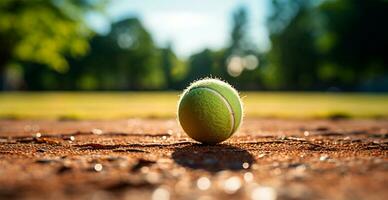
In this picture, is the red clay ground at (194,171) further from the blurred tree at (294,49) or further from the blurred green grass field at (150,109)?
the blurred tree at (294,49)

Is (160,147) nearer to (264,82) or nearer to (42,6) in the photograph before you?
(42,6)

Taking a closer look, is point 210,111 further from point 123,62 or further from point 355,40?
point 123,62

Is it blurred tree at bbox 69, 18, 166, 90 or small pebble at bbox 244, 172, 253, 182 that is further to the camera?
blurred tree at bbox 69, 18, 166, 90

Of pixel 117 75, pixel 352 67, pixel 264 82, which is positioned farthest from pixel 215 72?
pixel 352 67

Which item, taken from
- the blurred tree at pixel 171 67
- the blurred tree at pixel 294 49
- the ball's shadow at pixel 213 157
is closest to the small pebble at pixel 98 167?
the ball's shadow at pixel 213 157

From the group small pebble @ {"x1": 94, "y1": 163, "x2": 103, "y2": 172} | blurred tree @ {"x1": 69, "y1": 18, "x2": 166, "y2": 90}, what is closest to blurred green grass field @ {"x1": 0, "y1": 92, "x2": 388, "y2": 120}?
small pebble @ {"x1": 94, "y1": 163, "x2": 103, "y2": 172}

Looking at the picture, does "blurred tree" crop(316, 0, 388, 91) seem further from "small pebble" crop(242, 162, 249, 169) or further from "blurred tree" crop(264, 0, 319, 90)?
"small pebble" crop(242, 162, 249, 169)

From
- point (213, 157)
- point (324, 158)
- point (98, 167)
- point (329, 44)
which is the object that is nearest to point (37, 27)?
point (213, 157)
